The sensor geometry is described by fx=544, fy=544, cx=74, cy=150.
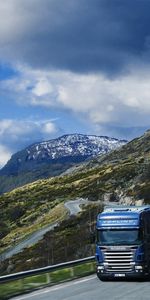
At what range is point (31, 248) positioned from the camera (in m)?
60.9

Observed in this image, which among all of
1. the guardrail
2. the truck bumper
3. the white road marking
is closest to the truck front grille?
the truck bumper

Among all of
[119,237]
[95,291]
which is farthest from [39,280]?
[95,291]

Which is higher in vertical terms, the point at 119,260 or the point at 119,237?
the point at 119,237

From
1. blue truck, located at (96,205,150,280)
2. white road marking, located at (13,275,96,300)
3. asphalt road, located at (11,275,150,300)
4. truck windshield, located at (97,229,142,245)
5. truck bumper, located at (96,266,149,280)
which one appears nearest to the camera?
asphalt road, located at (11,275,150,300)

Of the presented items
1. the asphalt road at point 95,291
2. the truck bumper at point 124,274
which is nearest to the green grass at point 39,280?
the asphalt road at point 95,291

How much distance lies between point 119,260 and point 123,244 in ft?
2.07

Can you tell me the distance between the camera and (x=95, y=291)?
1867 centimetres

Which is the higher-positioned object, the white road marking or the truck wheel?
the truck wheel

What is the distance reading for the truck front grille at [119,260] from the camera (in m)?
20.9

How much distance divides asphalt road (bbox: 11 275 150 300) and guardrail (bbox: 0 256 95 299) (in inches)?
30.6

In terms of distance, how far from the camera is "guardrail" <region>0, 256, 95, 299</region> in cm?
1895

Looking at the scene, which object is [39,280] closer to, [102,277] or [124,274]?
[102,277]

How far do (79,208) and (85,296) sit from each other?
68.1 meters

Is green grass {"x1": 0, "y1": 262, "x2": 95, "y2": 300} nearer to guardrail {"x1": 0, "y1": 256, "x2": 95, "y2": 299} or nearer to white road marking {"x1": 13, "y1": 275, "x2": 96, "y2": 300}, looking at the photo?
guardrail {"x1": 0, "y1": 256, "x2": 95, "y2": 299}
